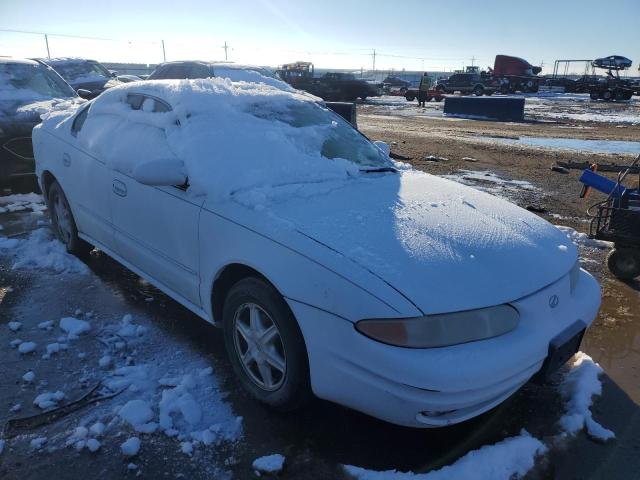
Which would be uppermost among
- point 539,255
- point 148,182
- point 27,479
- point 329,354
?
point 148,182

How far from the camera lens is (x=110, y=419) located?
2512 mm

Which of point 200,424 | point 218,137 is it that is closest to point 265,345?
point 200,424

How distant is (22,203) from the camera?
632cm

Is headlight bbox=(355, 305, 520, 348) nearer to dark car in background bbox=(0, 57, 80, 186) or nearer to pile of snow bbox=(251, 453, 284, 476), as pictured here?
pile of snow bbox=(251, 453, 284, 476)

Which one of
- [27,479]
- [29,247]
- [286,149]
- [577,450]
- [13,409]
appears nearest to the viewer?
[27,479]

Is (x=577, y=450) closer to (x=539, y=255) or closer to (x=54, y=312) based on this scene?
(x=539, y=255)

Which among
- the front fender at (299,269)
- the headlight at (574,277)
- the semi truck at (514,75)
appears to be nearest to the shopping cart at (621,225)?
the headlight at (574,277)

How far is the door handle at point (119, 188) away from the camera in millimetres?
3455

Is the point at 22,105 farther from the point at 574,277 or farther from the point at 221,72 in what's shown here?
the point at 574,277

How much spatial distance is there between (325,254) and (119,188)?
77.4 inches

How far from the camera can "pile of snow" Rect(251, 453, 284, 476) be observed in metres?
2.20

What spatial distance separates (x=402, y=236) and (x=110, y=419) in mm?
→ 1698

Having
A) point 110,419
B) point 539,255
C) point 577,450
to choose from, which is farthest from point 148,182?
point 577,450

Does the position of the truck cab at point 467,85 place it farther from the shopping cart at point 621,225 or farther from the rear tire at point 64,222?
the rear tire at point 64,222
